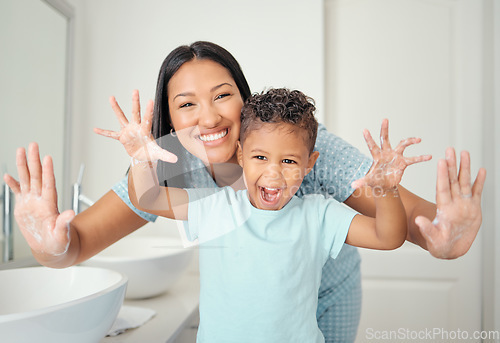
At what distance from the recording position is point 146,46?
1208 mm

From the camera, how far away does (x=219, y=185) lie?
673mm

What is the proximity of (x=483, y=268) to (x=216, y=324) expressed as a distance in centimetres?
137

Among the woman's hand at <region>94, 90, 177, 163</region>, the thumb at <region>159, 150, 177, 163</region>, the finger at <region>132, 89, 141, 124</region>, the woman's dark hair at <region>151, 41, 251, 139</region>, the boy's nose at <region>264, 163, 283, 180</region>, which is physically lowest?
the boy's nose at <region>264, 163, 283, 180</region>

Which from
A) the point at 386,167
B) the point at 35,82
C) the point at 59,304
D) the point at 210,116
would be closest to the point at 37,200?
the point at 59,304

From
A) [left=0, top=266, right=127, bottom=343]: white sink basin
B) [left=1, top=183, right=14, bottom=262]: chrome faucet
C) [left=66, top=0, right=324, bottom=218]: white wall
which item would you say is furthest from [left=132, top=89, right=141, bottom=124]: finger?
[left=66, top=0, right=324, bottom=218]: white wall

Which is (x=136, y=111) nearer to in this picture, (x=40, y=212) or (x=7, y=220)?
(x=40, y=212)

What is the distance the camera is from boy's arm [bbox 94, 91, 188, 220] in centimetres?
46

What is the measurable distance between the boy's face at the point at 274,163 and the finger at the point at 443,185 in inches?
6.6

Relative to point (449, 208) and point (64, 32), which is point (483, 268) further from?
point (64, 32)

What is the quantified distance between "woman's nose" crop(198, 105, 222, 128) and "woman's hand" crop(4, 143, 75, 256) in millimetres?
233

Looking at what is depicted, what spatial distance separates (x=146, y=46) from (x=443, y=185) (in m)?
1.05

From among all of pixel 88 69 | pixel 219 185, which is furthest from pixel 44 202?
pixel 88 69

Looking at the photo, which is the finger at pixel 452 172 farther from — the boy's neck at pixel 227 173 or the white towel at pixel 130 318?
the white towel at pixel 130 318

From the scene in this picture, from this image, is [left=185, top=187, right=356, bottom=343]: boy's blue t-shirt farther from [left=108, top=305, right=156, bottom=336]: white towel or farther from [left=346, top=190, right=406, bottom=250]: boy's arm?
[left=108, top=305, right=156, bottom=336]: white towel
